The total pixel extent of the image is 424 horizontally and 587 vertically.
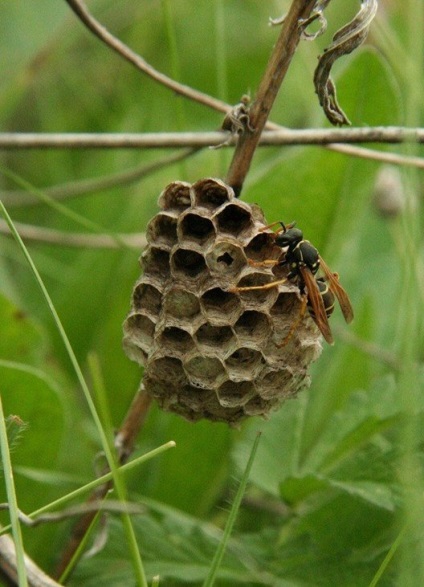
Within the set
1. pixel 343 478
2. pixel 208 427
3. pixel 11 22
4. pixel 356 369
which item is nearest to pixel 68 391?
pixel 208 427

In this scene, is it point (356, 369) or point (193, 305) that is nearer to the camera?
point (193, 305)

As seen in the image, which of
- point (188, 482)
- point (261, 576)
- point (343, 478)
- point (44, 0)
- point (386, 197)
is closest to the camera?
point (343, 478)

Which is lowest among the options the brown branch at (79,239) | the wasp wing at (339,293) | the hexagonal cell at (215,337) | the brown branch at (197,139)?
the hexagonal cell at (215,337)

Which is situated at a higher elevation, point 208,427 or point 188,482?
point 208,427

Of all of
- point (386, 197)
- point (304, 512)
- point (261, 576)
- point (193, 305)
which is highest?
point (386, 197)

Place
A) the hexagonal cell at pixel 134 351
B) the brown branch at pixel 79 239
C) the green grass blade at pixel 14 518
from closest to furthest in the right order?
the green grass blade at pixel 14 518 < the hexagonal cell at pixel 134 351 < the brown branch at pixel 79 239

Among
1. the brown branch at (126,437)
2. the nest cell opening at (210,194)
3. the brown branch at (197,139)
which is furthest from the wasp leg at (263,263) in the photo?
the brown branch at (126,437)

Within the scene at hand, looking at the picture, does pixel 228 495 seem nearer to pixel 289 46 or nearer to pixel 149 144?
pixel 149 144

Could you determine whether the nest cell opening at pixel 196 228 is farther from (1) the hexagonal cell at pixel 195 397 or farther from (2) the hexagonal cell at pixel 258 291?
(1) the hexagonal cell at pixel 195 397

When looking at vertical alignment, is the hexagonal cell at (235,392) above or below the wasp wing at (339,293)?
below
